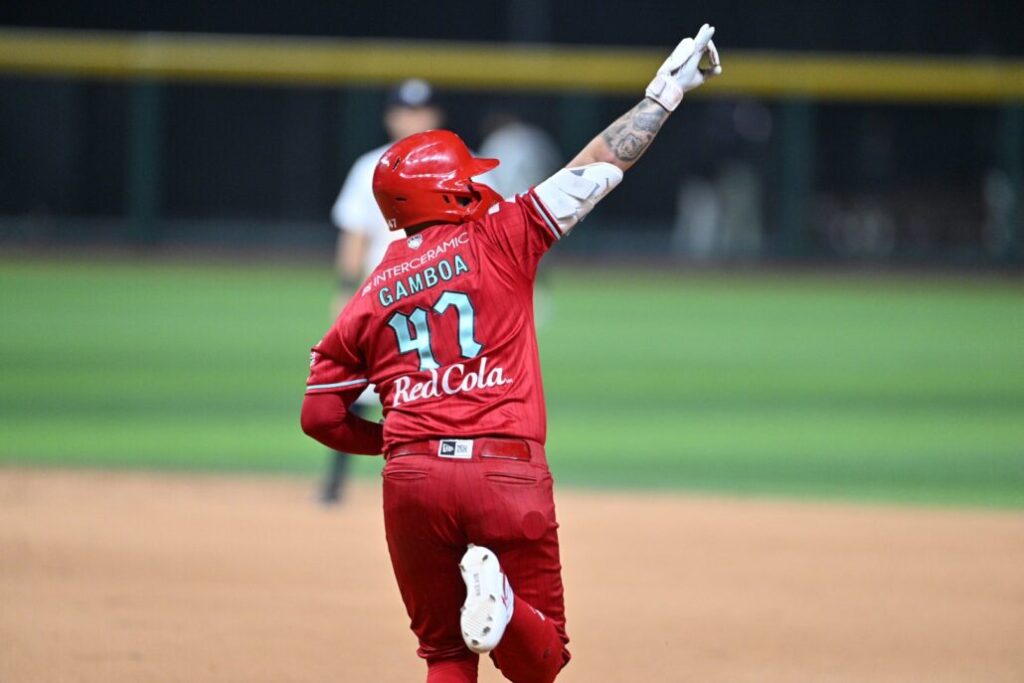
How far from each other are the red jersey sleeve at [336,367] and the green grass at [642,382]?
4.72 meters

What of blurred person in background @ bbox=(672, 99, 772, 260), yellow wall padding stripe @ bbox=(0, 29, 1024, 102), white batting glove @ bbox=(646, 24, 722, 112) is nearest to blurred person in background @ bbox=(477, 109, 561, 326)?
yellow wall padding stripe @ bbox=(0, 29, 1024, 102)

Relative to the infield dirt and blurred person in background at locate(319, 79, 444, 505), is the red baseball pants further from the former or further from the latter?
blurred person in background at locate(319, 79, 444, 505)

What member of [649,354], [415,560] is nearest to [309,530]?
[415,560]

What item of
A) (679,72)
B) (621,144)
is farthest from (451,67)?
(621,144)

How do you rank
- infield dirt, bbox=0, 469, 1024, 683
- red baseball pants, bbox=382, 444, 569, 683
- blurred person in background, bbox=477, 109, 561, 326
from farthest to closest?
blurred person in background, bbox=477, 109, 561, 326, infield dirt, bbox=0, 469, 1024, 683, red baseball pants, bbox=382, 444, 569, 683

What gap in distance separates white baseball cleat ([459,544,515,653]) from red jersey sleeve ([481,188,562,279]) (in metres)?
0.77

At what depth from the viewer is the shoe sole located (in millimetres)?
3418

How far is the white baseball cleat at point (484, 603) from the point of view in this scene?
11.2 feet

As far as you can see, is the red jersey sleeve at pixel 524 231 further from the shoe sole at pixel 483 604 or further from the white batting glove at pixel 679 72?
the shoe sole at pixel 483 604

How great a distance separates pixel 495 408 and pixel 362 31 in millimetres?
20254

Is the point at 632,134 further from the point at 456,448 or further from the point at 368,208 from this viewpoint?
the point at 368,208

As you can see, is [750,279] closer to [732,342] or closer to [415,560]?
[732,342]

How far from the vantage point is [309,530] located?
7105 mm

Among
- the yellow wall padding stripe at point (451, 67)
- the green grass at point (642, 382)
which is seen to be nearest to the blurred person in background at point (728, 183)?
the yellow wall padding stripe at point (451, 67)
